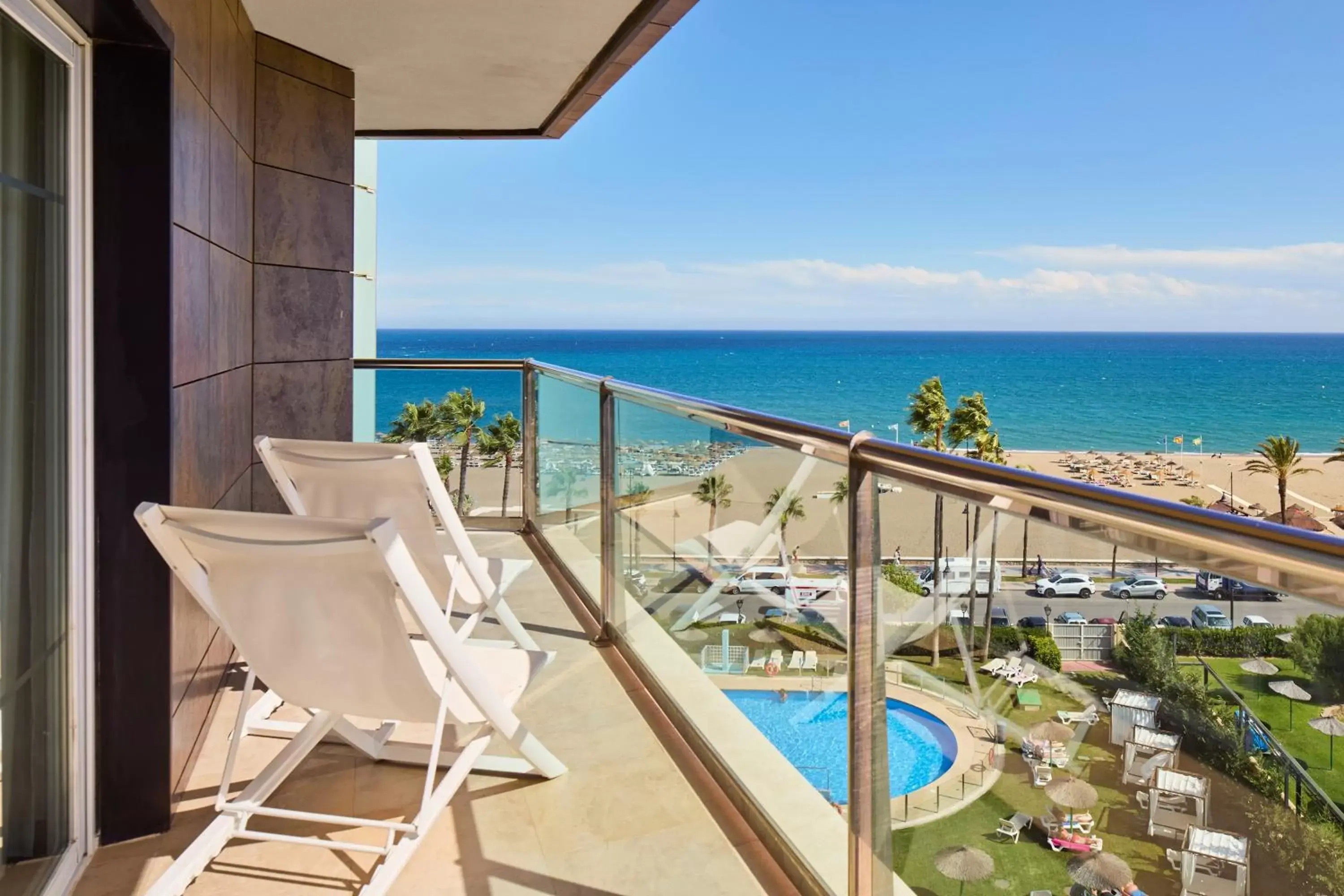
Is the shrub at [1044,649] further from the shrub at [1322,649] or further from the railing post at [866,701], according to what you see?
the railing post at [866,701]

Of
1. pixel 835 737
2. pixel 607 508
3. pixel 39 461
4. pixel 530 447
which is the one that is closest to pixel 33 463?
pixel 39 461

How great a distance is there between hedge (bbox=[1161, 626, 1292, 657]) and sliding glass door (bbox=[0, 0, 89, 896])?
6.18ft

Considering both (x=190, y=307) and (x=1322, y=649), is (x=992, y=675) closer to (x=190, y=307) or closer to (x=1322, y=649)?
(x=1322, y=649)

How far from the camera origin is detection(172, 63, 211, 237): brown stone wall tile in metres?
2.24

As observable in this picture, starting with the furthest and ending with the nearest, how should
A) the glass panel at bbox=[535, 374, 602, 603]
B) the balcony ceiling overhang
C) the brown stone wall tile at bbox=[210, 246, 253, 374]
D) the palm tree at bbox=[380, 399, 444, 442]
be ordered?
the palm tree at bbox=[380, 399, 444, 442] → the glass panel at bbox=[535, 374, 602, 603] → the balcony ceiling overhang → the brown stone wall tile at bbox=[210, 246, 253, 374]

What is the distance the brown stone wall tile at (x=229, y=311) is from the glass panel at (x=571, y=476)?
1409mm

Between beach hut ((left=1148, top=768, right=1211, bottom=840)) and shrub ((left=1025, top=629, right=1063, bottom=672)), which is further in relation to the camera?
shrub ((left=1025, top=629, right=1063, bottom=672))

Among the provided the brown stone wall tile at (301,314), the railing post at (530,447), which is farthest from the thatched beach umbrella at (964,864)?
the railing post at (530,447)

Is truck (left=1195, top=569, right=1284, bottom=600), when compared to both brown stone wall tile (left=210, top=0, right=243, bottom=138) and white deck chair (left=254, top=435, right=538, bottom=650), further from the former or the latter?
brown stone wall tile (left=210, top=0, right=243, bottom=138)

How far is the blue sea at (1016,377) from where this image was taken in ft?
154

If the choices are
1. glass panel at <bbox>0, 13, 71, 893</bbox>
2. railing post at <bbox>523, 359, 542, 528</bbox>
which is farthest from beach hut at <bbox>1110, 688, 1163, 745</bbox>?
railing post at <bbox>523, 359, 542, 528</bbox>

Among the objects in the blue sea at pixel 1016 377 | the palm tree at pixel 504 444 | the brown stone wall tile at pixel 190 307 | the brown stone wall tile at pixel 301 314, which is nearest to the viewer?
the brown stone wall tile at pixel 190 307

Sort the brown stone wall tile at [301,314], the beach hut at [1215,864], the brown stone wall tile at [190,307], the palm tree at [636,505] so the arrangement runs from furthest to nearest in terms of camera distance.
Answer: the brown stone wall tile at [301,314] → the palm tree at [636,505] → the brown stone wall tile at [190,307] → the beach hut at [1215,864]

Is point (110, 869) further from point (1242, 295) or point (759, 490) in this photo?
point (1242, 295)
